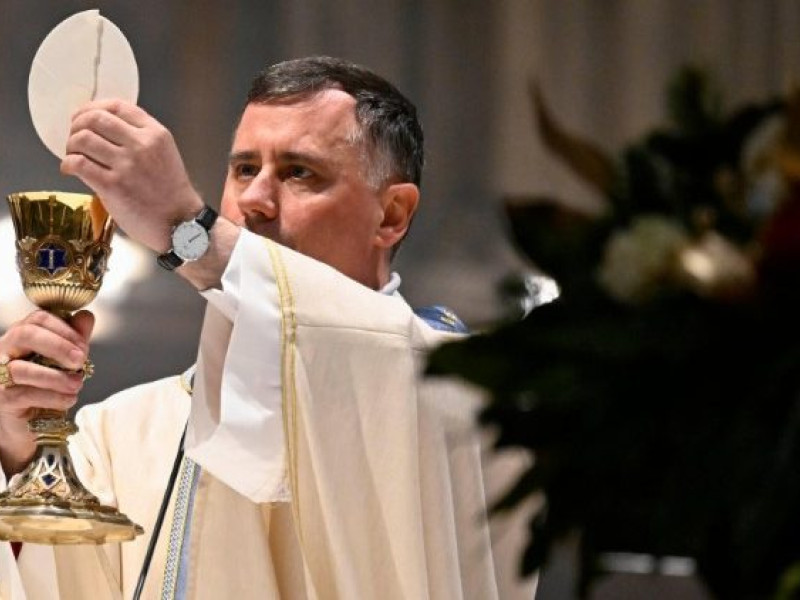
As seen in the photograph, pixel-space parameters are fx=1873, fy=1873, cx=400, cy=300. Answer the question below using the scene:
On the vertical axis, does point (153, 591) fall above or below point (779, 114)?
below

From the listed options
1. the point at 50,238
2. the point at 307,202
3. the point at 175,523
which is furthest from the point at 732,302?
the point at 307,202

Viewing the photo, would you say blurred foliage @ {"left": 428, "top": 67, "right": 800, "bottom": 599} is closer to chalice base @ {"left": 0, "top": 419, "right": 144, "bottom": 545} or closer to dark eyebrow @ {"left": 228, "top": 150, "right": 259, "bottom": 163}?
chalice base @ {"left": 0, "top": 419, "right": 144, "bottom": 545}

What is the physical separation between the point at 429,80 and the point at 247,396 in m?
2.72

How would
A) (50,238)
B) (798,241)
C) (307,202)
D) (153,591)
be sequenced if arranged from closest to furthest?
(798,241)
(50,238)
(153,591)
(307,202)

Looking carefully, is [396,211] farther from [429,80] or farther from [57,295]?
[429,80]

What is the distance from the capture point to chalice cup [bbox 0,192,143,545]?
2.69 meters

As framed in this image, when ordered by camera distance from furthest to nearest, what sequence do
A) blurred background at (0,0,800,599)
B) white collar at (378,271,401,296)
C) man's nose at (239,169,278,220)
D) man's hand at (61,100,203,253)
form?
blurred background at (0,0,800,599) → white collar at (378,271,401,296) → man's nose at (239,169,278,220) → man's hand at (61,100,203,253)

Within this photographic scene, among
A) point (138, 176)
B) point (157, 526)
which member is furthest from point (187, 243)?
point (157, 526)

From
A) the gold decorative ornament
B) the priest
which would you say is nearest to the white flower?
the priest

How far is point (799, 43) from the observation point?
5.18m

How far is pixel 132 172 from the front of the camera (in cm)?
268

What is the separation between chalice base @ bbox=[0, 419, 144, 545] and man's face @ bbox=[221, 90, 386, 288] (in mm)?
784

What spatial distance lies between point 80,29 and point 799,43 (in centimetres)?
281

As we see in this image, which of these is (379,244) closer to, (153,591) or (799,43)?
(153,591)
